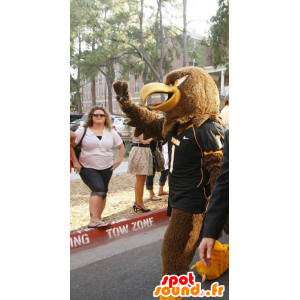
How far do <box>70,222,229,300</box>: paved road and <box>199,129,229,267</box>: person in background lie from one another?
0.43m

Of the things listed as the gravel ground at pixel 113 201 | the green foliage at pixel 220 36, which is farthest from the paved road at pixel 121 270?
the green foliage at pixel 220 36

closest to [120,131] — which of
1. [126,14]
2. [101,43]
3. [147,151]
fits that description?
[147,151]

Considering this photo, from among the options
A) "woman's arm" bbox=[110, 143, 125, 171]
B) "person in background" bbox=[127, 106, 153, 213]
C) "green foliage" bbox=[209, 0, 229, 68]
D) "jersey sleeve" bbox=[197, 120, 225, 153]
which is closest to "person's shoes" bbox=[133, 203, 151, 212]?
"person in background" bbox=[127, 106, 153, 213]

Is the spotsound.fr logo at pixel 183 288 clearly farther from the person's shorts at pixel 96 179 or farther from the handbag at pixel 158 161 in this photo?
the handbag at pixel 158 161

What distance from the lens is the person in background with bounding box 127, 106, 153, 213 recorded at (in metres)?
1.80

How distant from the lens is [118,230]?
1.73 meters

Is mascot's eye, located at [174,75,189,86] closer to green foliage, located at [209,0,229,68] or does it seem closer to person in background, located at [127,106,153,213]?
green foliage, located at [209,0,229,68]

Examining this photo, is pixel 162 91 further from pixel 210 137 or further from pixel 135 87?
pixel 210 137

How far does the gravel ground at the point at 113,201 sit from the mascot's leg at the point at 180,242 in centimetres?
27

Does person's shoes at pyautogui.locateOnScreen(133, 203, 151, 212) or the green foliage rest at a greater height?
the green foliage

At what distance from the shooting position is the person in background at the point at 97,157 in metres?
1.68

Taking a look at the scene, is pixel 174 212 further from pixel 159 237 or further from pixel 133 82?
pixel 133 82

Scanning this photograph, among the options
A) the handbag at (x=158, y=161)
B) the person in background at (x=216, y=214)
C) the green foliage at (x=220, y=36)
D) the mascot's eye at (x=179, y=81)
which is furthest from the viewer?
the handbag at (x=158, y=161)

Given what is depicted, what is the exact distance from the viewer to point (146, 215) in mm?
1789
